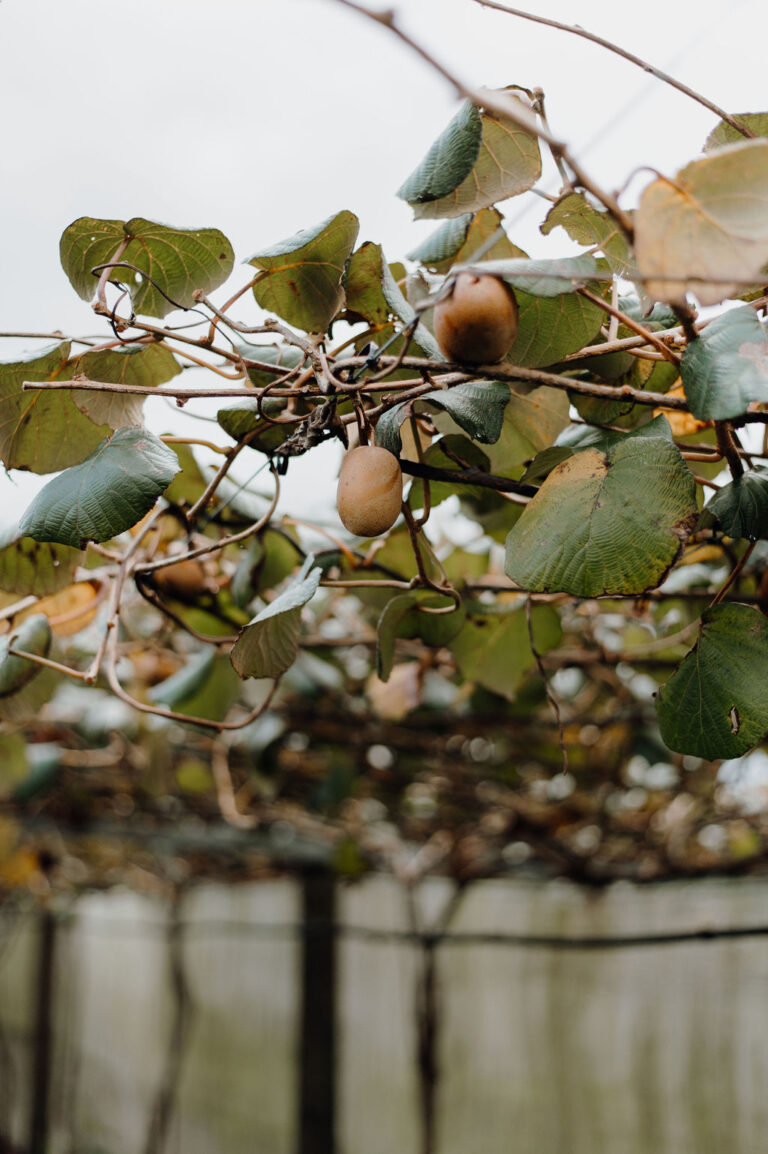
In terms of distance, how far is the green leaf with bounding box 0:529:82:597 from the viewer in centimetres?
66

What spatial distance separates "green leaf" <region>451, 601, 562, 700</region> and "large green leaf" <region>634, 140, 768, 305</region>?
1.65ft

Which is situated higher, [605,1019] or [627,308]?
[627,308]

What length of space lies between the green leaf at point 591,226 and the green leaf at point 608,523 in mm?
107

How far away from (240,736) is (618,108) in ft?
5.23

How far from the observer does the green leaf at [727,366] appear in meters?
0.37

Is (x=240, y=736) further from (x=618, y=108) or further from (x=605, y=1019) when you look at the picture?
(x=618, y=108)

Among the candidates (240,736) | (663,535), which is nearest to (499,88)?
(663,535)

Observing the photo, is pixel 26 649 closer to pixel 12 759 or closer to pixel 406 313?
pixel 406 313

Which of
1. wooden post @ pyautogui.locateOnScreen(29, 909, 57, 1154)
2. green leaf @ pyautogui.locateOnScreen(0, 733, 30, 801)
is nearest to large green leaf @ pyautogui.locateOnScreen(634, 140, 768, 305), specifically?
green leaf @ pyautogui.locateOnScreen(0, 733, 30, 801)

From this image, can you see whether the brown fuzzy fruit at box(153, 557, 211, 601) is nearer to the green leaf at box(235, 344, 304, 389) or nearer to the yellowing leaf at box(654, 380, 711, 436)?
the green leaf at box(235, 344, 304, 389)

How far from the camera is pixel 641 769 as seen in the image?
1.97 metres

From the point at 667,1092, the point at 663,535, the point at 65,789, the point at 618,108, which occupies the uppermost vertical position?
the point at 618,108

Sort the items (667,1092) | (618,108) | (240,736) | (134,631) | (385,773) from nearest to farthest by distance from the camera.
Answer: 1. (618,108)
2. (134,631)
3. (240,736)
4. (385,773)
5. (667,1092)

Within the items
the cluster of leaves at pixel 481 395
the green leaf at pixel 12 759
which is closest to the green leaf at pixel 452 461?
the cluster of leaves at pixel 481 395
